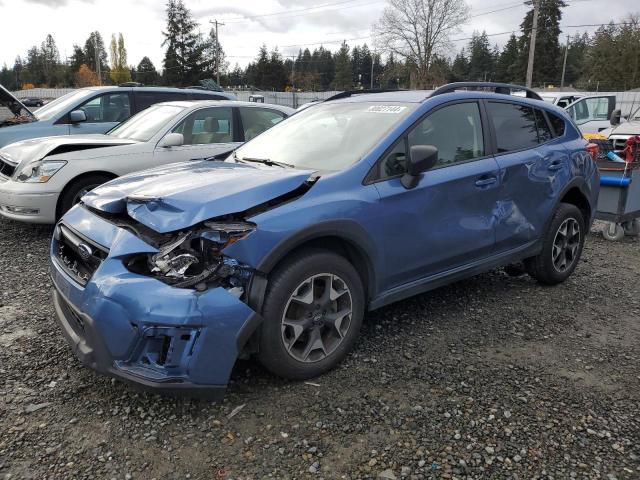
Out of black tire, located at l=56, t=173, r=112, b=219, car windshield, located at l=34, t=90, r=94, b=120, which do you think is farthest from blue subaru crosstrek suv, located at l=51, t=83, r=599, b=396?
car windshield, located at l=34, t=90, r=94, b=120

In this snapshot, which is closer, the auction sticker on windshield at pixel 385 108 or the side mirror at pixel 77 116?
the auction sticker on windshield at pixel 385 108

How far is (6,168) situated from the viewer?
6.27 metres

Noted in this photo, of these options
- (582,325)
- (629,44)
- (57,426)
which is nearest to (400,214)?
(582,325)

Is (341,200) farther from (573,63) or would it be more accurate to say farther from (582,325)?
(573,63)

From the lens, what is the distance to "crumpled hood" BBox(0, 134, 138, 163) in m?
6.06

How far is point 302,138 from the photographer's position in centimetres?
396

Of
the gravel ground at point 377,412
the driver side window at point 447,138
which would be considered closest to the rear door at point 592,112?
the driver side window at point 447,138

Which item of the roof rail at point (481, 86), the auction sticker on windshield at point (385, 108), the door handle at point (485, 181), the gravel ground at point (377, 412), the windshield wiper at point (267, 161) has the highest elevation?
the roof rail at point (481, 86)

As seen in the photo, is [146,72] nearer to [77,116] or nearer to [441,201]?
[77,116]

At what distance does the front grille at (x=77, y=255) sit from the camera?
2861 mm

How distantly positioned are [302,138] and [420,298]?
1707mm

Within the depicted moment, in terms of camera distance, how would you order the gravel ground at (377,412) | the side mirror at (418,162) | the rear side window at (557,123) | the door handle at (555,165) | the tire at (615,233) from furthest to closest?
the tire at (615,233), the rear side window at (557,123), the door handle at (555,165), the side mirror at (418,162), the gravel ground at (377,412)

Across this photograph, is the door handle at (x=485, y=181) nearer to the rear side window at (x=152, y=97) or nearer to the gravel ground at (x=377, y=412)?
the gravel ground at (x=377, y=412)

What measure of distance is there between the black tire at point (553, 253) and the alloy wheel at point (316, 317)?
2.35m
